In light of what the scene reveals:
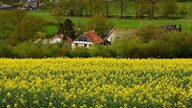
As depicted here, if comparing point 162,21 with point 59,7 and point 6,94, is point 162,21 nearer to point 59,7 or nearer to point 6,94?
point 59,7

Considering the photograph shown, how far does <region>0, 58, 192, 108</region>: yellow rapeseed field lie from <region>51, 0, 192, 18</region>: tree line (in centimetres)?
7383

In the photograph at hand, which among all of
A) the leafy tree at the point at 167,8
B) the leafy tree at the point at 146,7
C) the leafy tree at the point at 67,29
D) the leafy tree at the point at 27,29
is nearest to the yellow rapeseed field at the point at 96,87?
the leafy tree at the point at 27,29

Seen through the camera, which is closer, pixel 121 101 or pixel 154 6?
pixel 121 101

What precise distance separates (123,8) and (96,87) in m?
91.2

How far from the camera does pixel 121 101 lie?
1120cm

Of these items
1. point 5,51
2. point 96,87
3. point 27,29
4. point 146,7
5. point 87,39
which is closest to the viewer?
point 96,87

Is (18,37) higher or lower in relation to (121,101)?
lower

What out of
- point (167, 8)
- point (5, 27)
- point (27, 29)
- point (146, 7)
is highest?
point (146, 7)

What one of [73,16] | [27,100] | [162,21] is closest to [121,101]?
[27,100]

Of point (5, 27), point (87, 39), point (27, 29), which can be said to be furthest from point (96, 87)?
point (5, 27)

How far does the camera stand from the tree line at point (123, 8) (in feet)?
301

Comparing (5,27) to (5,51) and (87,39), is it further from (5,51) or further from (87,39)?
(5,51)

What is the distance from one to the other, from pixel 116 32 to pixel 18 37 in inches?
612

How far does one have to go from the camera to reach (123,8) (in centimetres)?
10381
